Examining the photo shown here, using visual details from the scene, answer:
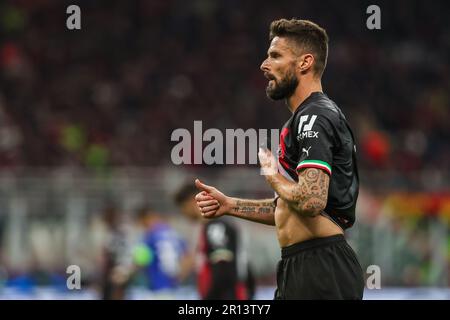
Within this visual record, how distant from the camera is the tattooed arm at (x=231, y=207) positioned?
18.2 ft

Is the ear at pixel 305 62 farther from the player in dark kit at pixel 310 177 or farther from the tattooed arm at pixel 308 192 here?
the tattooed arm at pixel 308 192

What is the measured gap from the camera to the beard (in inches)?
211

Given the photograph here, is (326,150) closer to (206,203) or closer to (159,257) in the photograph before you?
(206,203)

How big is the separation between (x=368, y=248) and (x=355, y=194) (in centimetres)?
1017

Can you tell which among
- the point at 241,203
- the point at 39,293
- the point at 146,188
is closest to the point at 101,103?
the point at 146,188

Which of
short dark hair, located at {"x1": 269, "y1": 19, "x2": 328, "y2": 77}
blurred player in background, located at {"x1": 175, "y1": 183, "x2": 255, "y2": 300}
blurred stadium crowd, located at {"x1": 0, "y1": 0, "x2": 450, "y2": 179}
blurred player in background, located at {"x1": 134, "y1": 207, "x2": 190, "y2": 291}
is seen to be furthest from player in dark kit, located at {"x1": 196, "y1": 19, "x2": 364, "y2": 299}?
blurred stadium crowd, located at {"x1": 0, "y1": 0, "x2": 450, "y2": 179}

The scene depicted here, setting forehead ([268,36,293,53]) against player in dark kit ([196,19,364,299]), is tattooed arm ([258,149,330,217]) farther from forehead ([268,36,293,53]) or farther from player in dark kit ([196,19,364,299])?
forehead ([268,36,293,53])

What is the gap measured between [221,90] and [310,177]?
14887mm

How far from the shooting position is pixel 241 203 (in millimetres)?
5660

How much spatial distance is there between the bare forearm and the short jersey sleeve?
0.63 metres

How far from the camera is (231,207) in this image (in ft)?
18.5

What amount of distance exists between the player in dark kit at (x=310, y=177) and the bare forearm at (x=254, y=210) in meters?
0.14

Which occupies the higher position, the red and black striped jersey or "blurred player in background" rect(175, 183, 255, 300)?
the red and black striped jersey
